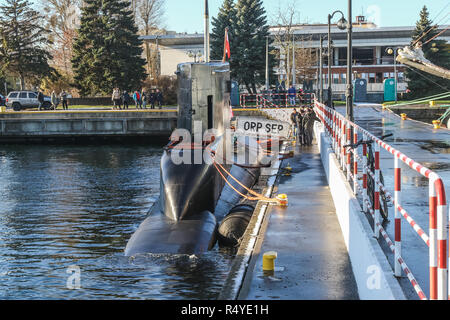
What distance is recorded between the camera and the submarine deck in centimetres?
819

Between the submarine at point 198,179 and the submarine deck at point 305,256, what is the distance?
182cm

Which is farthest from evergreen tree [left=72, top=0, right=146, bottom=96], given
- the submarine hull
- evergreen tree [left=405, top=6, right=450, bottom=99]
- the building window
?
the submarine hull

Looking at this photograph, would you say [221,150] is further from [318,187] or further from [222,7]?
[222,7]

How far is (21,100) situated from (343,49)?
219 ft

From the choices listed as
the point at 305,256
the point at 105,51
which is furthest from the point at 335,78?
the point at 305,256

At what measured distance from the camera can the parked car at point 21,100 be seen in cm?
5784

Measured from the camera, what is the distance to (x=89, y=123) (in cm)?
4866

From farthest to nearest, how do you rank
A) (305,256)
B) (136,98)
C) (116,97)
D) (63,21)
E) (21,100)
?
(63,21) < (21,100) < (136,98) < (116,97) < (305,256)

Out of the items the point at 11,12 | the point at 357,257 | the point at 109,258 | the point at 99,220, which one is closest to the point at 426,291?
the point at 357,257

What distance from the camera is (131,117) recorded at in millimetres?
48219

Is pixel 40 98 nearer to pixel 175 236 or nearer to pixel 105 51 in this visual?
pixel 105 51

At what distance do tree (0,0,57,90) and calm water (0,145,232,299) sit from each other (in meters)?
37.4

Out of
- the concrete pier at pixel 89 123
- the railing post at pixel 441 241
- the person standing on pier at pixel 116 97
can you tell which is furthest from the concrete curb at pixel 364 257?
the person standing on pier at pixel 116 97
